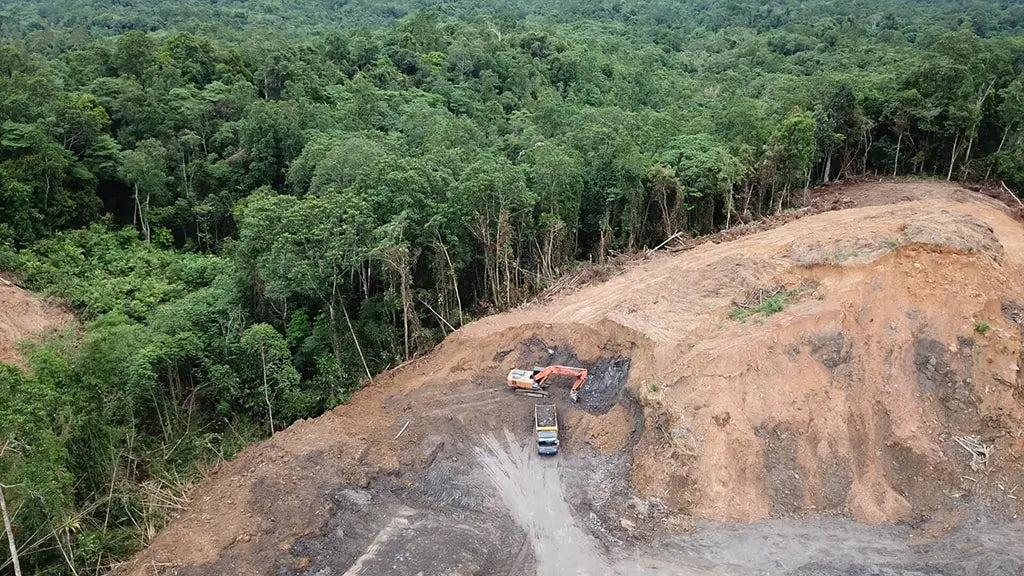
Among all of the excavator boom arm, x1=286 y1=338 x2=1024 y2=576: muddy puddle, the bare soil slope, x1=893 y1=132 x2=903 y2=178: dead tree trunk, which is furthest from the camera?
x1=893 y1=132 x2=903 y2=178: dead tree trunk

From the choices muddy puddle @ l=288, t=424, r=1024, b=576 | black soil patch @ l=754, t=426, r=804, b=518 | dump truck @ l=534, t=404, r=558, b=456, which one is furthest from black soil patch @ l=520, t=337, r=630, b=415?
black soil patch @ l=754, t=426, r=804, b=518

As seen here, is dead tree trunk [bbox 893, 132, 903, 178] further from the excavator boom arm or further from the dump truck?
the dump truck

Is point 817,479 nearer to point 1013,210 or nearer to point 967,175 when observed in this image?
point 1013,210

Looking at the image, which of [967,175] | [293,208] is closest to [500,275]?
[293,208]

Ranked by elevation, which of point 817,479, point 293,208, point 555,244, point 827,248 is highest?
point 293,208

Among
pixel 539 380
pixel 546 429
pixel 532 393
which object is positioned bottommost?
pixel 532 393

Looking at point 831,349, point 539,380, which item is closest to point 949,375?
point 831,349

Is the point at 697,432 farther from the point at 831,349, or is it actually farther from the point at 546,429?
the point at 831,349
